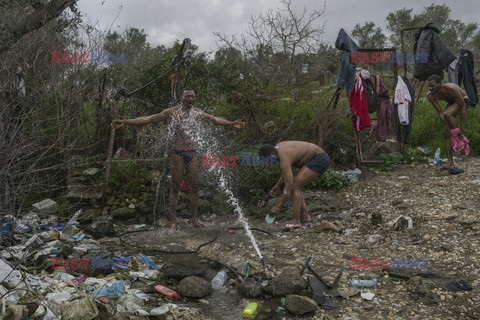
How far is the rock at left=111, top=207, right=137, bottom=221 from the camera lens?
7125 millimetres

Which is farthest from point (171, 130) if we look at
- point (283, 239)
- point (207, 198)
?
point (283, 239)

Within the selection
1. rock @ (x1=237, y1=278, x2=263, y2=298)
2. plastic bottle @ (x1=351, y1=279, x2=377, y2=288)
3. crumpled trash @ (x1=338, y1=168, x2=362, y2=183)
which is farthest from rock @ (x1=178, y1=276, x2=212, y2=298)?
crumpled trash @ (x1=338, y1=168, x2=362, y2=183)

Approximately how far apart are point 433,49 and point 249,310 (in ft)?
20.4

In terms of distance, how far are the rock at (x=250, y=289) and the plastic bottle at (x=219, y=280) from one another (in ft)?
0.79

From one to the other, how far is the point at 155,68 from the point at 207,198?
3.19 metres

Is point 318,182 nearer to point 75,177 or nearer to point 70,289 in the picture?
point 75,177

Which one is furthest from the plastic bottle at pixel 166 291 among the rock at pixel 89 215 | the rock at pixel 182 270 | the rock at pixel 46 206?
the rock at pixel 46 206

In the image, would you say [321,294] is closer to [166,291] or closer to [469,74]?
[166,291]

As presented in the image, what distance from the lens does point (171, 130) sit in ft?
21.6

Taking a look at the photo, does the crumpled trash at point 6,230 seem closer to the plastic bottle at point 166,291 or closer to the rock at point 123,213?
the rock at point 123,213

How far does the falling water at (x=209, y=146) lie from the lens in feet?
20.8

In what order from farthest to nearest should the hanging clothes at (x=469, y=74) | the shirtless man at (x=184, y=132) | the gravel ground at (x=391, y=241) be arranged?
the hanging clothes at (x=469, y=74) < the shirtless man at (x=184, y=132) < the gravel ground at (x=391, y=241)

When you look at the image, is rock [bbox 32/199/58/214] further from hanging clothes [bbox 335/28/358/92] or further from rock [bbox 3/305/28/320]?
hanging clothes [bbox 335/28/358/92]

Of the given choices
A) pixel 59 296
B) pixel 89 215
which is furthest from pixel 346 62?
pixel 59 296
